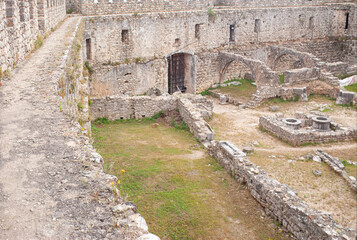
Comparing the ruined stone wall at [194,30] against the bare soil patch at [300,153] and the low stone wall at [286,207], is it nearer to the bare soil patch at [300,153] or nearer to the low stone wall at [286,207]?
the bare soil patch at [300,153]

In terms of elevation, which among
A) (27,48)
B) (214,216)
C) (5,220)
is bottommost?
(214,216)

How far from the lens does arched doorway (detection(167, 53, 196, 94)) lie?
75.4 ft

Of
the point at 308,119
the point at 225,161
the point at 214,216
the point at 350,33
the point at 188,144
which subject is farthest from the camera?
the point at 350,33

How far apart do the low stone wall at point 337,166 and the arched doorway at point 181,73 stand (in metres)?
11.6

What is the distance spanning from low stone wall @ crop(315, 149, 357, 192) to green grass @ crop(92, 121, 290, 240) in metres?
3.91

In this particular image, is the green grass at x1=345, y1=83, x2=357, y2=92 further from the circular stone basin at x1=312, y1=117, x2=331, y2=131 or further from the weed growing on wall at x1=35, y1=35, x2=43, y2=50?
the weed growing on wall at x1=35, y1=35, x2=43, y2=50

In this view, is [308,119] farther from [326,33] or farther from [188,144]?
[326,33]

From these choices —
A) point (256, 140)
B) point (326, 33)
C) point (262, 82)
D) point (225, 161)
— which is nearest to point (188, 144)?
point (225, 161)

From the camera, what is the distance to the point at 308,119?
55.0ft

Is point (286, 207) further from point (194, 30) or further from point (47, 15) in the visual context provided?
point (194, 30)

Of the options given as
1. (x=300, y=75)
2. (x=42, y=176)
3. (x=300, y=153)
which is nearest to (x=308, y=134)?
(x=300, y=153)

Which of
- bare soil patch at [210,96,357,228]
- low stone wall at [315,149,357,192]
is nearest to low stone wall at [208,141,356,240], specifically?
bare soil patch at [210,96,357,228]

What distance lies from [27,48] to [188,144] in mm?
5685

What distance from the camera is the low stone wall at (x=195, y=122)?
484 inches
